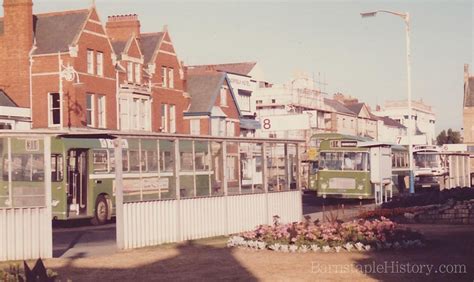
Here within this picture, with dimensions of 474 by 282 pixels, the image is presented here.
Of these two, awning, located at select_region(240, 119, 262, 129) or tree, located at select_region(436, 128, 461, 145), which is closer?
awning, located at select_region(240, 119, 262, 129)

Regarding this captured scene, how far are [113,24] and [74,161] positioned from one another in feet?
110

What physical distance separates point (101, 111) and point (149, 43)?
11.2m

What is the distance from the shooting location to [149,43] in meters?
65.8

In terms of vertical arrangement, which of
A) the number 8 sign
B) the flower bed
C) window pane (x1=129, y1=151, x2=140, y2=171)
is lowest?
the flower bed

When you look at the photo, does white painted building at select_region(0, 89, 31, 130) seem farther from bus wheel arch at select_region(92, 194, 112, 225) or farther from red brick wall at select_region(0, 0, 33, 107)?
bus wheel arch at select_region(92, 194, 112, 225)

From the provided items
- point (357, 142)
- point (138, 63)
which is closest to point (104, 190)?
point (357, 142)

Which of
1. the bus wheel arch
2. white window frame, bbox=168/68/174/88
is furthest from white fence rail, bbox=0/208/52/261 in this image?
white window frame, bbox=168/68/174/88

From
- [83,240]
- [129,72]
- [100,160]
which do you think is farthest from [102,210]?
[129,72]

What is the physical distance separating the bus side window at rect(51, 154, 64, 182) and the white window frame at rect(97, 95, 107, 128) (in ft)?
82.0

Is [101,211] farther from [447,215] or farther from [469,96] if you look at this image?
[469,96]

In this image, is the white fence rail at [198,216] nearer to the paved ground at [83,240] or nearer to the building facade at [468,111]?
the paved ground at [83,240]

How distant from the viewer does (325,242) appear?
19109 mm

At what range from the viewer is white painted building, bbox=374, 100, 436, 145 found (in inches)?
5901

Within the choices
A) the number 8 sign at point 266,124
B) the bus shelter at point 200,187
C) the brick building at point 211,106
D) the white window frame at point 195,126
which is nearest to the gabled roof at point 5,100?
the brick building at point 211,106
